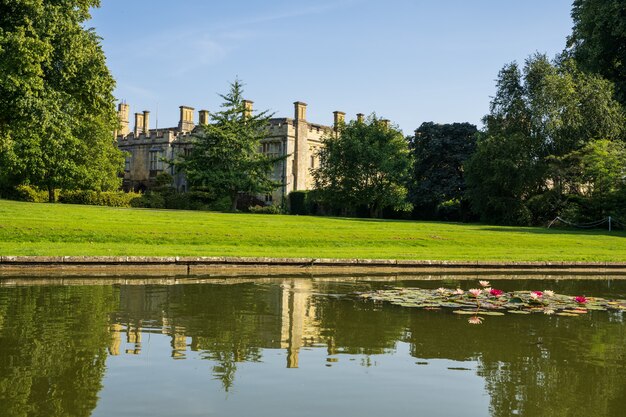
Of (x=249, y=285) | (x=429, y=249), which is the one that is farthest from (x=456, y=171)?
(x=249, y=285)

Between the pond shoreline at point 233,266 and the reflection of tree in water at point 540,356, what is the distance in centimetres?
704

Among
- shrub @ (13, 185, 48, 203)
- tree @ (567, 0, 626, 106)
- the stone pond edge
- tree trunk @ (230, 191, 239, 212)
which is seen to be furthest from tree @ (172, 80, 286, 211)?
the stone pond edge

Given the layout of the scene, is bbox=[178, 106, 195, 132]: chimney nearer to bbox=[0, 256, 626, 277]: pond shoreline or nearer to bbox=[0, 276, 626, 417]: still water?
bbox=[0, 256, 626, 277]: pond shoreline

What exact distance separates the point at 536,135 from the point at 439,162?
44.7ft

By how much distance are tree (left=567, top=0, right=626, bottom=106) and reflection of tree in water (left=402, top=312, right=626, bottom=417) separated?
3793 centimetres

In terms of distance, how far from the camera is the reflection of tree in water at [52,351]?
4.71 metres

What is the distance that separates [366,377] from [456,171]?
52169 millimetres

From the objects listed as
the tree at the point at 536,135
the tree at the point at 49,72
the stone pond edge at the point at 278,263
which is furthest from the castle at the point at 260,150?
the stone pond edge at the point at 278,263

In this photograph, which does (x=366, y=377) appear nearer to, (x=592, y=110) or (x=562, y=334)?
(x=562, y=334)

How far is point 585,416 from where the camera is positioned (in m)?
4.70

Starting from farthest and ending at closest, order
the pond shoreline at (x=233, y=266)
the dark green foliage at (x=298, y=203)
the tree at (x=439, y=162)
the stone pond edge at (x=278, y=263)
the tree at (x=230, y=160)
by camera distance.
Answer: the dark green foliage at (x=298, y=203) → the tree at (x=439, y=162) → the tree at (x=230, y=160) → the stone pond edge at (x=278, y=263) → the pond shoreline at (x=233, y=266)

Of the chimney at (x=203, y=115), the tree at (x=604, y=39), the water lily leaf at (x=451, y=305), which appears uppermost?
the tree at (x=604, y=39)

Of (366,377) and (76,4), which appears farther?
(76,4)

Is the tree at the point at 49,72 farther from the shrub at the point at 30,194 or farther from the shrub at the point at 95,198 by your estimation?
the shrub at the point at 95,198
